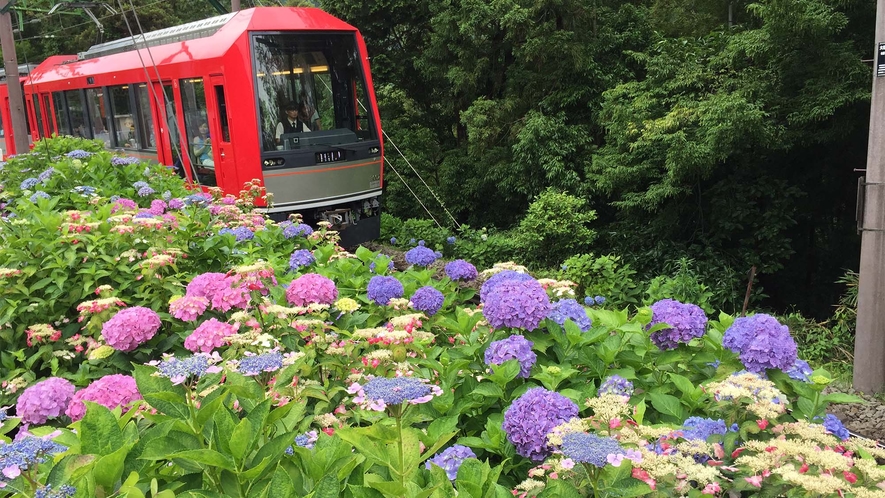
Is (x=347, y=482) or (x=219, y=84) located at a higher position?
(x=219, y=84)

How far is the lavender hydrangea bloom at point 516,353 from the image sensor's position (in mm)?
2326

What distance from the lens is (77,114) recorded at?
13094 millimetres

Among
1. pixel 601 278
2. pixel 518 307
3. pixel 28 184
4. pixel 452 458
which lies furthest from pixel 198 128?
pixel 452 458

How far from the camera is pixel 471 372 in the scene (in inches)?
99.7

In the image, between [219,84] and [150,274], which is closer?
[150,274]

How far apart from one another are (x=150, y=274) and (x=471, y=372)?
5.51ft

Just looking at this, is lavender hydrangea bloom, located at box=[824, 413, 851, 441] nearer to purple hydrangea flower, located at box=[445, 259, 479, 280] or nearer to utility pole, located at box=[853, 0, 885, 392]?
purple hydrangea flower, located at box=[445, 259, 479, 280]

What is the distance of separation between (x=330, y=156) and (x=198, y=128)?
6.19 feet

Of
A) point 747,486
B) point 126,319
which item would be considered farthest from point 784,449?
point 126,319

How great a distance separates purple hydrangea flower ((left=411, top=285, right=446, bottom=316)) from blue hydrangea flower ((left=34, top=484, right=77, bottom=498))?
1.89m

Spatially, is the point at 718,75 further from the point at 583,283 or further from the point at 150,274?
the point at 150,274

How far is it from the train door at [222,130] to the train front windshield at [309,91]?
50cm

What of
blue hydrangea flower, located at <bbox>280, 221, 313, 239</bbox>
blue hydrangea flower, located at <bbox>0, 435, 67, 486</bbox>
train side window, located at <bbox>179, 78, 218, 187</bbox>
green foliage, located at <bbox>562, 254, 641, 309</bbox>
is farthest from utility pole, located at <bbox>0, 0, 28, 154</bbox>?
blue hydrangea flower, located at <bbox>0, 435, 67, 486</bbox>

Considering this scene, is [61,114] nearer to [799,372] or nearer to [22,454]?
[22,454]
